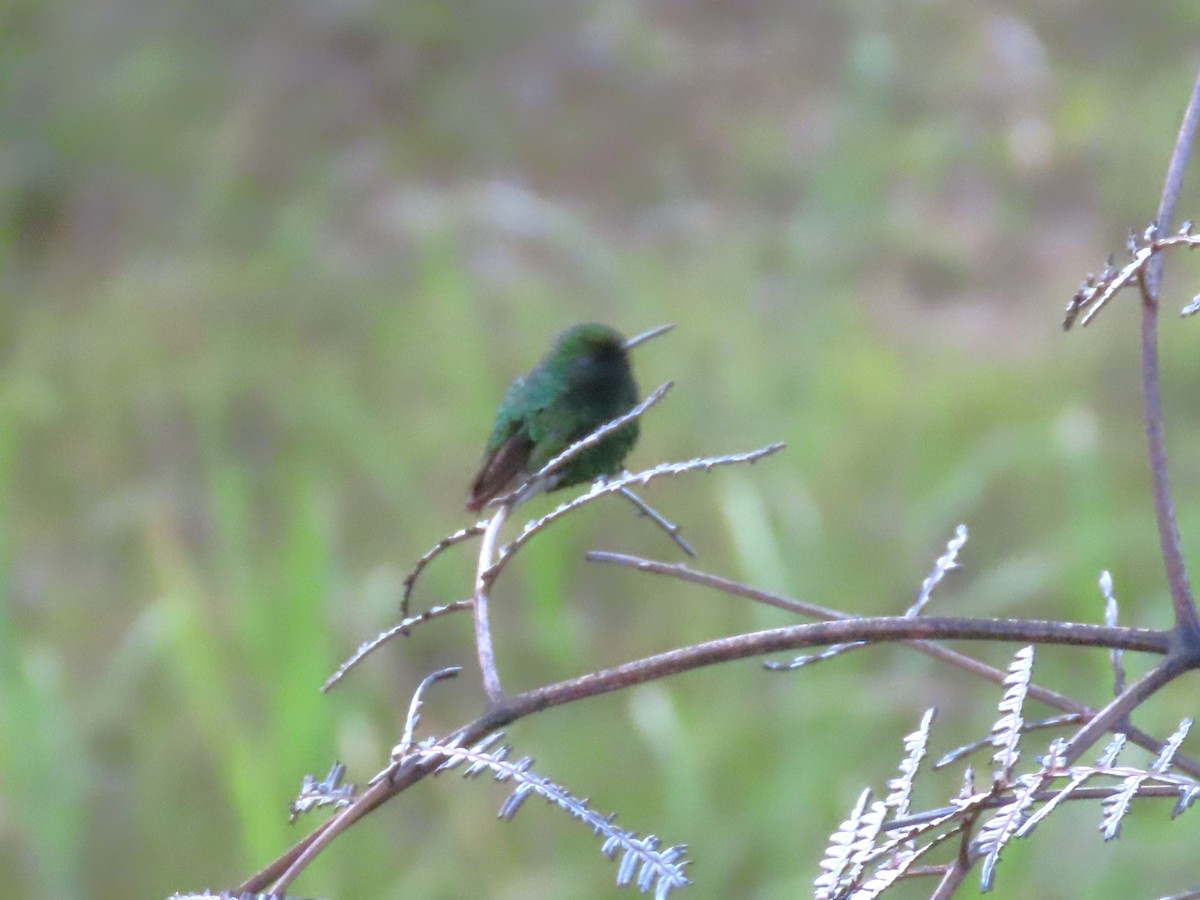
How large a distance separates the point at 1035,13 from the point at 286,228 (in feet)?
3.56

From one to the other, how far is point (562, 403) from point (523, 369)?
1113mm

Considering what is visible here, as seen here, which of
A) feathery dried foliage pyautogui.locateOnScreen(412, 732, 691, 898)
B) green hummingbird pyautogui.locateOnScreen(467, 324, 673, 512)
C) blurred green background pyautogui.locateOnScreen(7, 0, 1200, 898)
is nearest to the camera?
feathery dried foliage pyautogui.locateOnScreen(412, 732, 691, 898)

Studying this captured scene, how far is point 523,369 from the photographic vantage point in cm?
164

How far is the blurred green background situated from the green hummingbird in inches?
21.0

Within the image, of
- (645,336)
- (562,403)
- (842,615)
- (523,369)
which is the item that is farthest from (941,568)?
(523,369)

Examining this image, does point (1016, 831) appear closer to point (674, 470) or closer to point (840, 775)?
point (674, 470)

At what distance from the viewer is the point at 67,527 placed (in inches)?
65.6

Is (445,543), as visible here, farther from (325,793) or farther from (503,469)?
(503,469)

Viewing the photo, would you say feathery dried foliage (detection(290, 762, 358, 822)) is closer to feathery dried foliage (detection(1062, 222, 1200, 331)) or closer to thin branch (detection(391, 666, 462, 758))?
thin branch (detection(391, 666, 462, 758))

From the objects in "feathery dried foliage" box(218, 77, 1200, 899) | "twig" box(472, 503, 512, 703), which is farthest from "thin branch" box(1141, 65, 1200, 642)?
"twig" box(472, 503, 512, 703)

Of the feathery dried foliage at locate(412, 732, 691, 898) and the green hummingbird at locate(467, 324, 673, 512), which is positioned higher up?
the green hummingbird at locate(467, 324, 673, 512)

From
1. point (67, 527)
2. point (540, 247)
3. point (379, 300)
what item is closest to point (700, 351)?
point (540, 247)

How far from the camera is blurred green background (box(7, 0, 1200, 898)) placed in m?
1.25

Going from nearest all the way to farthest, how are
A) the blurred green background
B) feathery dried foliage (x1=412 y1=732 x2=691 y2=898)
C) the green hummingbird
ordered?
feathery dried foliage (x1=412 y1=732 x2=691 y2=898)
the green hummingbird
the blurred green background
